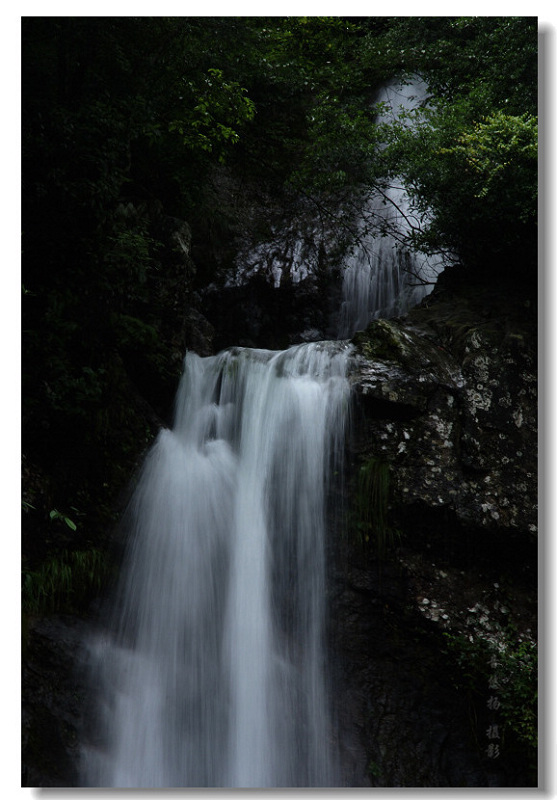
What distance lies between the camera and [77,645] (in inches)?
138

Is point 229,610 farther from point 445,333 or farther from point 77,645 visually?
point 445,333

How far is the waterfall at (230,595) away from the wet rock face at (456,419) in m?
0.29

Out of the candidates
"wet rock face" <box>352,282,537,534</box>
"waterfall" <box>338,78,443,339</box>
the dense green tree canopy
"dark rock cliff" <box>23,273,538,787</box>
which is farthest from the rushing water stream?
"waterfall" <box>338,78,443,339</box>

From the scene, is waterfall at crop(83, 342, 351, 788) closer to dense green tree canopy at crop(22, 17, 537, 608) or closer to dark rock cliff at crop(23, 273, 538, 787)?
dark rock cliff at crop(23, 273, 538, 787)

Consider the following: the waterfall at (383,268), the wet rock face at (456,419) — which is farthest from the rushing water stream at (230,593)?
the waterfall at (383,268)

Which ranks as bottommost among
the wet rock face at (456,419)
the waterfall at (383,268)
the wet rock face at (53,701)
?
the wet rock face at (53,701)

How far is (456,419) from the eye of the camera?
14.2ft

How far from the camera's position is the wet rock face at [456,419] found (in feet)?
13.4

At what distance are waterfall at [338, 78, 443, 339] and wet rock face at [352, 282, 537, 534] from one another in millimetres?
1641

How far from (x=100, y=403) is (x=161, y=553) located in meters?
1.15

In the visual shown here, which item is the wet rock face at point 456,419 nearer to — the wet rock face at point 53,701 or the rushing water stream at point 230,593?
the rushing water stream at point 230,593

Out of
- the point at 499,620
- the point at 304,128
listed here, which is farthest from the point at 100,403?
the point at 304,128

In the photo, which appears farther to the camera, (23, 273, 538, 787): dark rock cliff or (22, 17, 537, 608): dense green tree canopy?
(22, 17, 537, 608): dense green tree canopy

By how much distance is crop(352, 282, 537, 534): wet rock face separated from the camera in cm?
408
